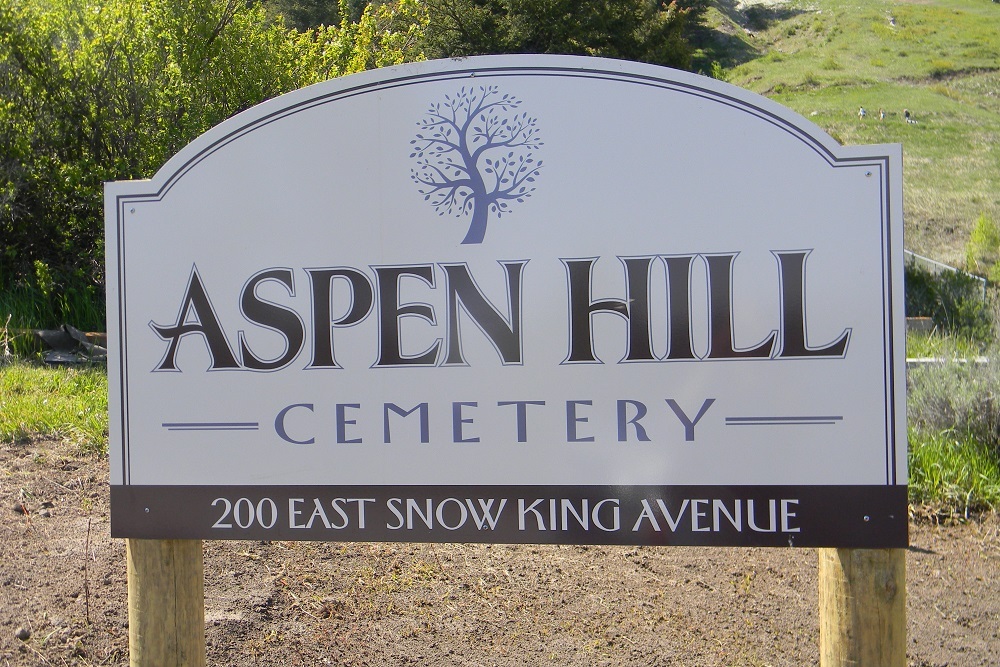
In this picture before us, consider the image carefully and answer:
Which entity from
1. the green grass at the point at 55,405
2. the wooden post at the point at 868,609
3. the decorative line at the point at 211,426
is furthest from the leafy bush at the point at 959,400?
the green grass at the point at 55,405

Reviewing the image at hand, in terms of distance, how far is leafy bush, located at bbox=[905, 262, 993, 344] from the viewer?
26.4 feet

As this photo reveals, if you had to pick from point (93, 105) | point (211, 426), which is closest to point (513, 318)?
point (211, 426)

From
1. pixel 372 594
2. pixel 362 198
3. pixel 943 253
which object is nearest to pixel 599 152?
pixel 362 198

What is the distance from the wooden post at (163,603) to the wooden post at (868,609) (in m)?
1.61

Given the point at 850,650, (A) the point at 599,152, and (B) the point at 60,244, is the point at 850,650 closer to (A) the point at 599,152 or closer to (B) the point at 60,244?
(A) the point at 599,152

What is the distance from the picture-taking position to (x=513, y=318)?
218 cm

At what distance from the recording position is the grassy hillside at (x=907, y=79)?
16.9 metres

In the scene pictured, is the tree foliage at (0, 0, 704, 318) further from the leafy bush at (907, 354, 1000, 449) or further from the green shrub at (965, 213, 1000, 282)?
the green shrub at (965, 213, 1000, 282)

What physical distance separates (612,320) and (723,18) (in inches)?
2409

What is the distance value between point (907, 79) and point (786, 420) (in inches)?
1644

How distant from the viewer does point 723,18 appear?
58000 millimetres

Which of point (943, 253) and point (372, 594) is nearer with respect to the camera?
point (372, 594)

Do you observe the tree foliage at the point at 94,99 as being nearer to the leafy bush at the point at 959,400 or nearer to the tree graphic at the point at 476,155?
the leafy bush at the point at 959,400

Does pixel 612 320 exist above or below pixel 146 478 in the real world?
above
